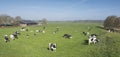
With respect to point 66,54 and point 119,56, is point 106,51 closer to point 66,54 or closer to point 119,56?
point 119,56

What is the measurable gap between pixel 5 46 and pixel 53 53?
334 inches

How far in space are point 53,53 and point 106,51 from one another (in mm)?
8932

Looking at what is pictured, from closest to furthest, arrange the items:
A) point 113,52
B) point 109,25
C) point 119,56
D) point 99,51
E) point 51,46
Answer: point 119,56 → point 113,52 → point 99,51 → point 51,46 → point 109,25

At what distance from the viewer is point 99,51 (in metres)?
30.6

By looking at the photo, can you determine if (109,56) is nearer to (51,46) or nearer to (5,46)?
(51,46)

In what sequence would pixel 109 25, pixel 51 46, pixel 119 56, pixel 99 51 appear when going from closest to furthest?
pixel 119 56 → pixel 99 51 → pixel 51 46 → pixel 109 25

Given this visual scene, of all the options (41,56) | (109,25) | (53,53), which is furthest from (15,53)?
(109,25)

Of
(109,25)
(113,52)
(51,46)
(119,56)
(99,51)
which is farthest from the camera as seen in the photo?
(109,25)

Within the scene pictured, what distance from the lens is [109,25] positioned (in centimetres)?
10200

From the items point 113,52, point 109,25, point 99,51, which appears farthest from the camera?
point 109,25

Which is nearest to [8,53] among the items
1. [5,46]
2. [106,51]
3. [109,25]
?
[5,46]

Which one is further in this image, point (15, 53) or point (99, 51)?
point (99, 51)

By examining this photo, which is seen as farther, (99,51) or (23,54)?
(99,51)

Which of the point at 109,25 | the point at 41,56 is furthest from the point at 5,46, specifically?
the point at 109,25
